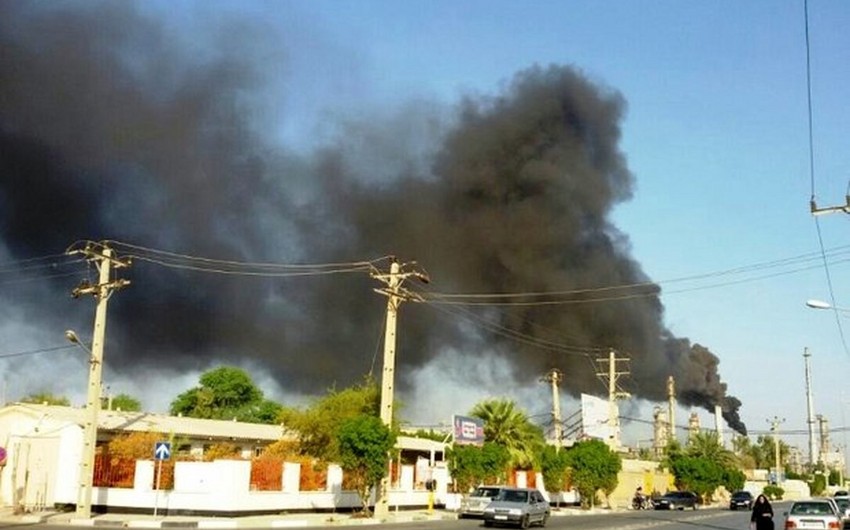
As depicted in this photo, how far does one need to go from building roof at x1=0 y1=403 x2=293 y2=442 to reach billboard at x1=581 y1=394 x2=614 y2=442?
35.1 metres

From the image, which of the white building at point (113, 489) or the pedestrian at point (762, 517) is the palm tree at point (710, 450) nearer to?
the white building at point (113, 489)

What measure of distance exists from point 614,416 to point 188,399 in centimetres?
4837

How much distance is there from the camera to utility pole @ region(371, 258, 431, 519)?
127 ft

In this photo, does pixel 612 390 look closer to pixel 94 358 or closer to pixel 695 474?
pixel 695 474

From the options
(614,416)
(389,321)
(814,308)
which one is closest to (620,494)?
(614,416)

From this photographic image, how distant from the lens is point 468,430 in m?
50.0

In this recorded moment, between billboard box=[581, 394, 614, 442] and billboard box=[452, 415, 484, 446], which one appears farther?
billboard box=[581, 394, 614, 442]

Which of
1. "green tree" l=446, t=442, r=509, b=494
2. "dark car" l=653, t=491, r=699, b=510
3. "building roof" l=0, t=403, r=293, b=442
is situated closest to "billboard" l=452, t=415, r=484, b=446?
"green tree" l=446, t=442, r=509, b=494

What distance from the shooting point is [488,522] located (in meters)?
34.8

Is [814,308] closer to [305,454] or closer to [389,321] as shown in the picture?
[389,321]

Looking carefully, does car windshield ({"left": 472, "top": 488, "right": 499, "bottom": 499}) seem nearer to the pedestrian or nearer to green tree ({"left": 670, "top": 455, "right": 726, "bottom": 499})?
the pedestrian

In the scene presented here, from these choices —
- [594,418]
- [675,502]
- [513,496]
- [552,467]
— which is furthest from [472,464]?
[594,418]

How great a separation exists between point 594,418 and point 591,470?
22.3 metres

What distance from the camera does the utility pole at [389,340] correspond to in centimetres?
3869
